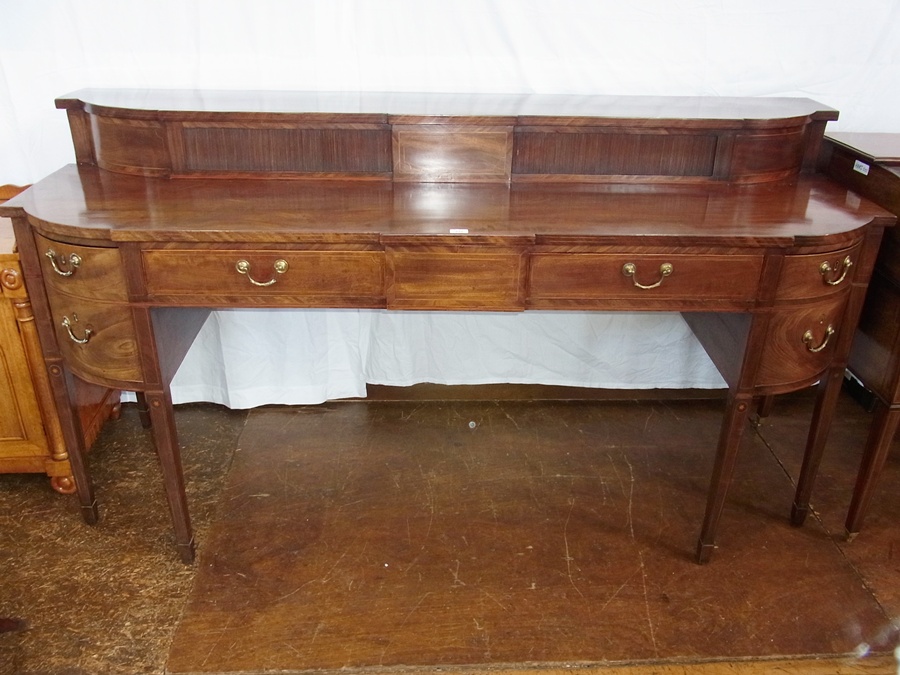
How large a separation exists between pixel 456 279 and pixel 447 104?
28.0 inches

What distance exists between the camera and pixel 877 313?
2.06 m

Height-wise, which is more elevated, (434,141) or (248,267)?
(434,141)

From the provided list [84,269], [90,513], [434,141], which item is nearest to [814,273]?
[434,141]

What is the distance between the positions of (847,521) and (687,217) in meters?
1.13

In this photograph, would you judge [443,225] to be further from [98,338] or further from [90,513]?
[90,513]

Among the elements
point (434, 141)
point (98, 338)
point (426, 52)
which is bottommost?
point (98, 338)

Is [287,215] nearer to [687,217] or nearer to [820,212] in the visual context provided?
[687,217]

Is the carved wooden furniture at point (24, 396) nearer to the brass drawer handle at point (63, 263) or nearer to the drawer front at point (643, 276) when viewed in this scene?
the brass drawer handle at point (63, 263)

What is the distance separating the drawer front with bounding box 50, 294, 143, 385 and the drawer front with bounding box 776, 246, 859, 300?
1568mm

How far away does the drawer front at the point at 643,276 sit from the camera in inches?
68.1

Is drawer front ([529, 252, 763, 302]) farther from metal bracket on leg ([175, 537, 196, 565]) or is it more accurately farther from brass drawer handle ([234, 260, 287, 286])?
metal bracket on leg ([175, 537, 196, 565])

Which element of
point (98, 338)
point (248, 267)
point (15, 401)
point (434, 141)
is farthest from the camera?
point (15, 401)

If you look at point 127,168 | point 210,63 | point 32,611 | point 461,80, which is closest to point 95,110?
Result: point 127,168

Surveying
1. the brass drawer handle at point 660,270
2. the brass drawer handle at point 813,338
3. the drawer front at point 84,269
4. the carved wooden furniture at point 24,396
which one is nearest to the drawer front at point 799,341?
the brass drawer handle at point 813,338
